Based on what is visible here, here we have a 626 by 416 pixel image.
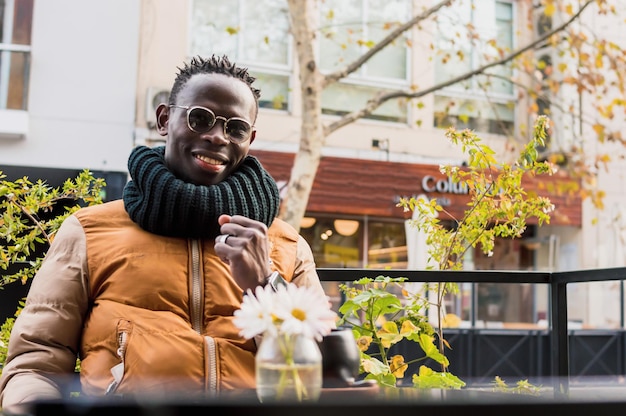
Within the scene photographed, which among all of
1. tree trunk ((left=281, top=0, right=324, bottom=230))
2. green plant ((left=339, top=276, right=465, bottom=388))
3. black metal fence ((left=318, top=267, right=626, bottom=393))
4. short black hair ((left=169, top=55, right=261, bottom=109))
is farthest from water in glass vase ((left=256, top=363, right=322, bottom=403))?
tree trunk ((left=281, top=0, right=324, bottom=230))

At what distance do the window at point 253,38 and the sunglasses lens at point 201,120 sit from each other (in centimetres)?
923

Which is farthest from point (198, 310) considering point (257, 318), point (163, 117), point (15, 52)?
point (15, 52)

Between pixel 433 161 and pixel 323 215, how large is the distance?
6.41 feet

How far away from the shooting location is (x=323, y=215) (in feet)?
37.4

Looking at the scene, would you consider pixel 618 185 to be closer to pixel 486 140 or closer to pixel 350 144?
pixel 486 140

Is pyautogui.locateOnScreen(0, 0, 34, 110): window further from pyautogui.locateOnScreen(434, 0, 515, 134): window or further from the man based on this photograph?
the man

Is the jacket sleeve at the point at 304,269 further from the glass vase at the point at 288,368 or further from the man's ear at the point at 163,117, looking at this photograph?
the glass vase at the point at 288,368

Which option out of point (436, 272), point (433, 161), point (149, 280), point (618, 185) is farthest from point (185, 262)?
point (618, 185)

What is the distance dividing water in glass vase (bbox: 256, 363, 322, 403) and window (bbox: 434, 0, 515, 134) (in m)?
11.5

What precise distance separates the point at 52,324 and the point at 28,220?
107cm

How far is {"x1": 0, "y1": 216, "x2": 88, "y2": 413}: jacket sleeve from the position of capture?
5.41ft

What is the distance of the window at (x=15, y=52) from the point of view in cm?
990

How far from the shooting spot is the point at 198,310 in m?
1.82

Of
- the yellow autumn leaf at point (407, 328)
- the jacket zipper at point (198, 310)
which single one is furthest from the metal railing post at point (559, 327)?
the jacket zipper at point (198, 310)
